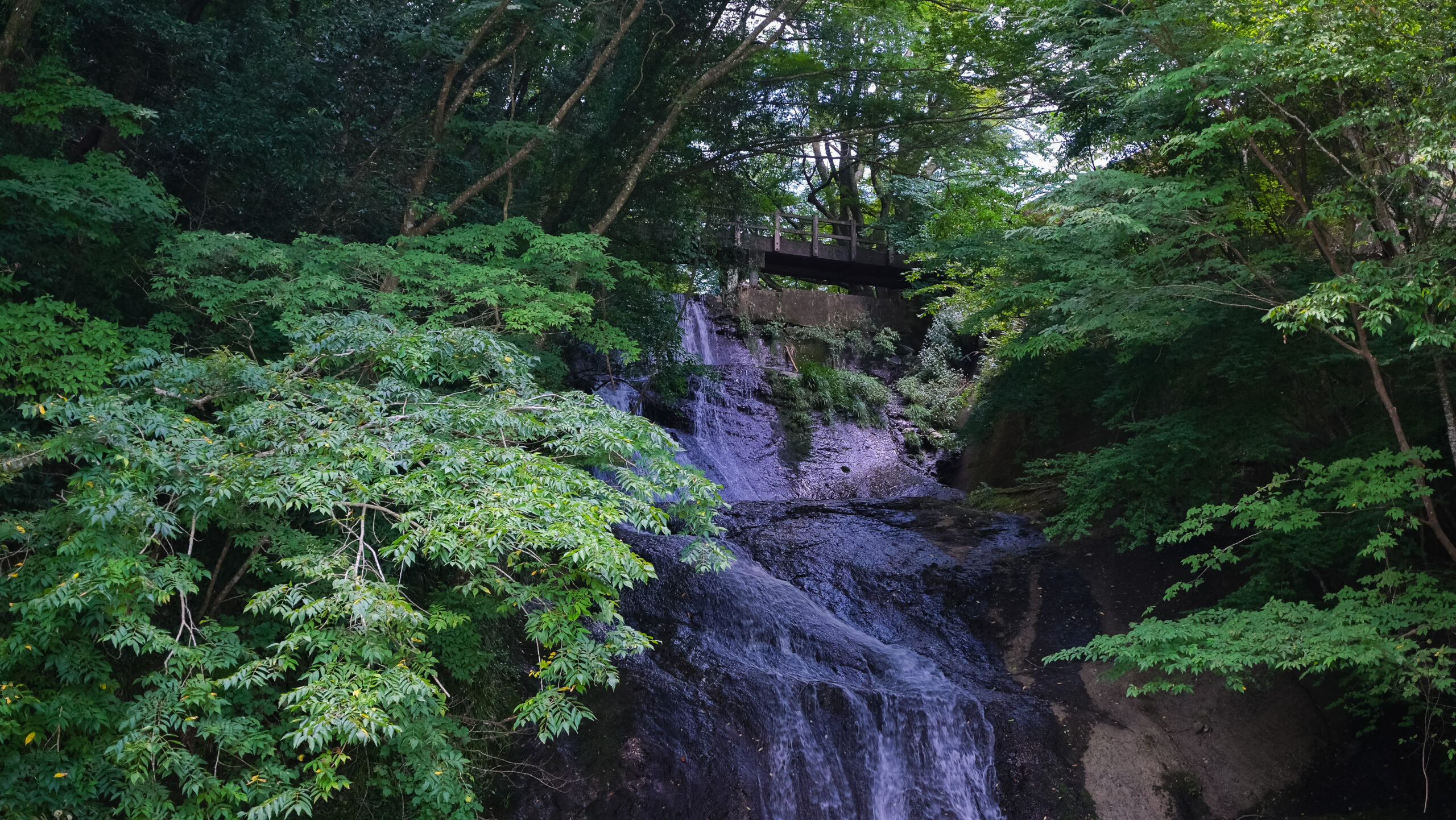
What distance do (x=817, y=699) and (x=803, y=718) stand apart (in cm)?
22

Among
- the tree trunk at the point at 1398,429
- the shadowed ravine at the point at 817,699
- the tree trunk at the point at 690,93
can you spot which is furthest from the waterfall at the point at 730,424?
the tree trunk at the point at 1398,429

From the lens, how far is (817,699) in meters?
8.28

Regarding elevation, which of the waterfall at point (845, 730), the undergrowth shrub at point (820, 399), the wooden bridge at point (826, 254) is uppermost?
the wooden bridge at point (826, 254)

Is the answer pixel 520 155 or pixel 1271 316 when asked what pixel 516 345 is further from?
pixel 1271 316

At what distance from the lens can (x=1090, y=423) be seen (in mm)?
14289

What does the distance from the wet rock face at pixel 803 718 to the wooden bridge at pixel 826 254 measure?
1008 centimetres

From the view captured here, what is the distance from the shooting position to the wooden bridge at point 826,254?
19.6m

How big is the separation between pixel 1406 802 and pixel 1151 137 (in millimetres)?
6854

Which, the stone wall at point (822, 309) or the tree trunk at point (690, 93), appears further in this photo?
the stone wall at point (822, 309)

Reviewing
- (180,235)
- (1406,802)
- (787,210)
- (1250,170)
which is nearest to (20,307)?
(180,235)

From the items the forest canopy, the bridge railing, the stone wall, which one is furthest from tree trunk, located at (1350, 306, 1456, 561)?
the stone wall

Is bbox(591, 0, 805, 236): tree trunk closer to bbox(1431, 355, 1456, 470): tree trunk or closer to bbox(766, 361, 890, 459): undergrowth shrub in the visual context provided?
bbox(766, 361, 890, 459): undergrowth shrub

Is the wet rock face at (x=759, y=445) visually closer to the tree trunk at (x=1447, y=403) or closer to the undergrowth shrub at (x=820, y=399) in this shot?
the undergrowth shrub at (x=820, y=399)

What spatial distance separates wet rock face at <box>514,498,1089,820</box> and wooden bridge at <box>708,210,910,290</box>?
397 inches
